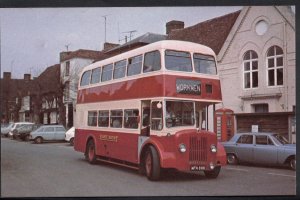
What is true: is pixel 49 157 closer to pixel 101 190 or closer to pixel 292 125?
pixel 101 190

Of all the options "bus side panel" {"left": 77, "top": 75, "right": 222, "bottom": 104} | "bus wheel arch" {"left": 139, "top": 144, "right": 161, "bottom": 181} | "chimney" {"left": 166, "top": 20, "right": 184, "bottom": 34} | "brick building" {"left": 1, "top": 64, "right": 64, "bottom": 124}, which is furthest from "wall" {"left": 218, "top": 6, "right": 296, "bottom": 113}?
"brick building" {"left": 1, "top": 64, "right": 64, "bottom": 124}

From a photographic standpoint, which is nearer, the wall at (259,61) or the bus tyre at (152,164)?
the bus tyre at (152,164)

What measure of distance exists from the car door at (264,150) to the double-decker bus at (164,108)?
1.38 meters

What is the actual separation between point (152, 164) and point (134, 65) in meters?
2.05

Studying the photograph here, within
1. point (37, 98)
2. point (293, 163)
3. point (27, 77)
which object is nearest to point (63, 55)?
point (27, 77)

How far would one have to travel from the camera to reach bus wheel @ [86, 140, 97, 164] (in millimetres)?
9523

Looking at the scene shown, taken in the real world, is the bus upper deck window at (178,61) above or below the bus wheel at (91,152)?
above

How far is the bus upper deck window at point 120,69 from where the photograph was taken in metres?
9.28

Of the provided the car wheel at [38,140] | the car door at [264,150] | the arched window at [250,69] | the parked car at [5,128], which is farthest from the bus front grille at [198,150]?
the parked car at [5,128]

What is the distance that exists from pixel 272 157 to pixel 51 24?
540 centimetres

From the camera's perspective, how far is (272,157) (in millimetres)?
9617

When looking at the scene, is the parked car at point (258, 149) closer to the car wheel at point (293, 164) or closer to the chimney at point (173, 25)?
the car wheel at point (293, 164)

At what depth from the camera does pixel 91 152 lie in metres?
9.62

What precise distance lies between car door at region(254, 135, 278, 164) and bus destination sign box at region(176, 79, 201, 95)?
7.05ft
